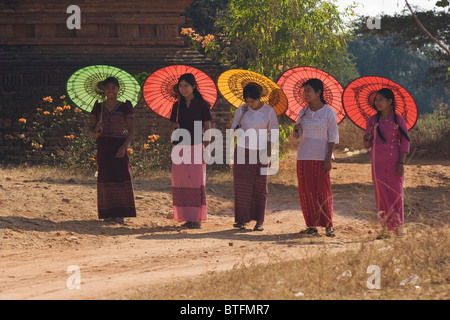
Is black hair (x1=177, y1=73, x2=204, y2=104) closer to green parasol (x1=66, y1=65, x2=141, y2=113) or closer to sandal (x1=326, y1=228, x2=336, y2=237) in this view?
green parasol (x1=66, y1=65, x2=141, y2=113)

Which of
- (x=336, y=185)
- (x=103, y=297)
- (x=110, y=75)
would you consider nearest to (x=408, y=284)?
(x=103, y=297)

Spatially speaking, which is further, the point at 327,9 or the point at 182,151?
the point at 327,9

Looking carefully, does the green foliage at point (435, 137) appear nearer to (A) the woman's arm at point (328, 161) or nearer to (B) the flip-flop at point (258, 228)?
(B) the flip-flop at point (258, 228)

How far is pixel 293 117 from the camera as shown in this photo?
9.59 meters

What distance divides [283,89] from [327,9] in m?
7.85

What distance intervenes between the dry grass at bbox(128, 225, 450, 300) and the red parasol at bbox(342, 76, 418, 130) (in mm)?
2323

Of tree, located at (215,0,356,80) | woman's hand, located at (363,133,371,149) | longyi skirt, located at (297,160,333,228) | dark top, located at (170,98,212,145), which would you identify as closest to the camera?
woman's hand, located at (363,133,371,149)

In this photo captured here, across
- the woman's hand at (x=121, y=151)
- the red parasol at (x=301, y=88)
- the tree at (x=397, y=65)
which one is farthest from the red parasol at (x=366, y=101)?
the tree at (x=397, y=65)

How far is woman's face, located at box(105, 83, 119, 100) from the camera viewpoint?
927 cm

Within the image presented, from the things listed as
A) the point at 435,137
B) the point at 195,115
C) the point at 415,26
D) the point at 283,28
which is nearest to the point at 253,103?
the point at 195,115

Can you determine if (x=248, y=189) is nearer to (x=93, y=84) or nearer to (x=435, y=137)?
(x=93, y=84)

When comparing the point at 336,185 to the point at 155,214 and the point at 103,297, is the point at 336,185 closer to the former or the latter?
the point at 155,214

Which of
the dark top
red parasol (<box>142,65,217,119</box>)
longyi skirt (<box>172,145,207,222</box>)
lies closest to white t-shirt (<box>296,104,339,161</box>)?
the dark top

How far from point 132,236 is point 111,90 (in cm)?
184
